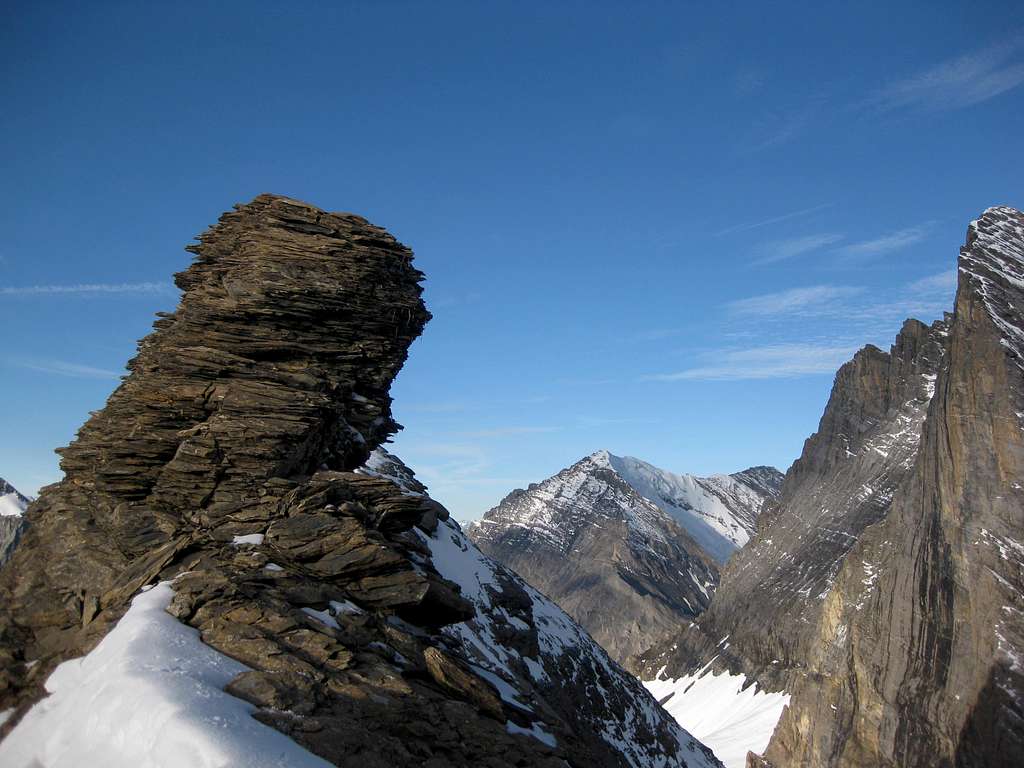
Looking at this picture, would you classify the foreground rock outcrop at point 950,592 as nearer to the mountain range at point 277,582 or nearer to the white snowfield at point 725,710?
the white snowfield at point 725,710

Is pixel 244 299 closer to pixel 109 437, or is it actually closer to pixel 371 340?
pixel 371 340

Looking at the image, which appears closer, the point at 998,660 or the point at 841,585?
the point at 998,660

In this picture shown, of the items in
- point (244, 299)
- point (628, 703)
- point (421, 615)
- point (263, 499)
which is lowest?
point (628, 703)

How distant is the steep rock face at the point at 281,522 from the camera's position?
1412 cm

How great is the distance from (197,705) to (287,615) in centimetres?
372

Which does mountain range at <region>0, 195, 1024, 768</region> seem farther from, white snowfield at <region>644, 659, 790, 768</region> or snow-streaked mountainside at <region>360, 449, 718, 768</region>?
white snowfield at <region>644, 659, 790, 768</region>

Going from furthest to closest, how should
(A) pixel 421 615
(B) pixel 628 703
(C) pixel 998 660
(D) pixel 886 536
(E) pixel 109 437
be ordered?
(D) pixel 886 536, (C) pixel 998 660, (B) pixel 628 703, (E) pixel 109 437, (A) pixel 421 615

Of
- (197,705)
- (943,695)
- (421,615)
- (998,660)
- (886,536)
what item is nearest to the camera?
(197,705)

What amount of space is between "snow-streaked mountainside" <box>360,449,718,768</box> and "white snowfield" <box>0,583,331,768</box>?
53.1 feet

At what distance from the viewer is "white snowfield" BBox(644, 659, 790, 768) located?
422 ft

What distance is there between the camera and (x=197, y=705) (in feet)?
39.0

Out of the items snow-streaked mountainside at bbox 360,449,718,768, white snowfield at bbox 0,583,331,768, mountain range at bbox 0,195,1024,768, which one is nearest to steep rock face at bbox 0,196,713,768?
mountain range at bbox 0,195,1024,768

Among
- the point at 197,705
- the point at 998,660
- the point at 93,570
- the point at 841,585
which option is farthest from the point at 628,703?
the point at 841,585

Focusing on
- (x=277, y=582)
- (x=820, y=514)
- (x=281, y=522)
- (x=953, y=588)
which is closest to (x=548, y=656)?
(x=281, y=522)
